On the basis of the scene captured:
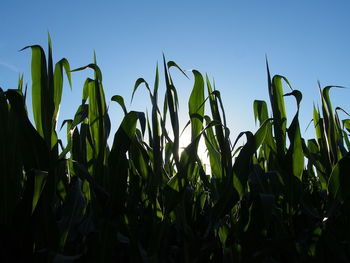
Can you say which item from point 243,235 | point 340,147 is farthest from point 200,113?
point 340,147

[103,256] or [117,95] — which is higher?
[117,95]

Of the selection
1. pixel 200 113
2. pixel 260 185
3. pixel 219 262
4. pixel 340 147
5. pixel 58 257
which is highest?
pixel 200 113

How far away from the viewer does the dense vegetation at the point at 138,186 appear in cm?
91

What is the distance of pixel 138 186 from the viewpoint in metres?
1.19

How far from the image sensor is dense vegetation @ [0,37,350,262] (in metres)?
0.91

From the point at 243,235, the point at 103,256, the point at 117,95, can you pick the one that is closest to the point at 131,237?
the point at 103,256

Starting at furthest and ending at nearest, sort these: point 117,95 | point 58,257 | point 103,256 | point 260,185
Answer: point 117,95, point 260,185, point 103,256, point 58,257

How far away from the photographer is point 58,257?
0.86 metres

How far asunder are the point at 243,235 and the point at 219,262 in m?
0.25

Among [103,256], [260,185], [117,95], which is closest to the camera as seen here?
[103,256]

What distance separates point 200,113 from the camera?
1231mm

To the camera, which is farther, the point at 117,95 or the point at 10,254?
the point at 117,95

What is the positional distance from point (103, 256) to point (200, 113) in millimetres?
569

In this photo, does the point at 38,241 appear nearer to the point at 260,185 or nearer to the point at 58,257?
the point at 58,257
